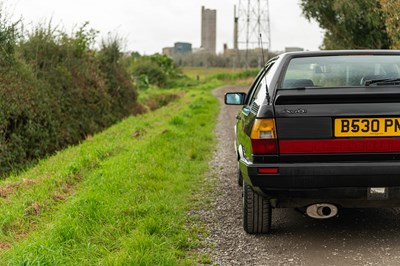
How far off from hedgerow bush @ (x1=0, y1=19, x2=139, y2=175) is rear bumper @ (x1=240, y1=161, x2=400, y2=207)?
6.78 m


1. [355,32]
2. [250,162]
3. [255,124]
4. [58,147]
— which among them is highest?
[355,32]

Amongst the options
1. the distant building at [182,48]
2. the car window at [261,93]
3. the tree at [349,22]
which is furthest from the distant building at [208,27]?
the car window at [261,93]

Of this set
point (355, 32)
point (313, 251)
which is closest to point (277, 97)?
point (313, 251)

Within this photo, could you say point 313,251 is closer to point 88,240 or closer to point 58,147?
point 88,240

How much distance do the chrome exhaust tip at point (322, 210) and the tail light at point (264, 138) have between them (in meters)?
0.69

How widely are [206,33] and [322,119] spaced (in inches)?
3498

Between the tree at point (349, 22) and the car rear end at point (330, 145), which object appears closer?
the car rear end at point (330, 145)

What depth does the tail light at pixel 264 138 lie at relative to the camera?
443 centimetres

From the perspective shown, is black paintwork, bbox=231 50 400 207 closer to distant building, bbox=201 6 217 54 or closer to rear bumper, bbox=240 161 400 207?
rear bumper, bbox=240 161 400 207

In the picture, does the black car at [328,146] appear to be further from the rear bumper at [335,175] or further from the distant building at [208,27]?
the distant building at [208,27]

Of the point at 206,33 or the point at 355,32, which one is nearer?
the point at 355,32

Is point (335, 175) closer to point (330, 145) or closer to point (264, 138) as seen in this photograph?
point (330, 145)

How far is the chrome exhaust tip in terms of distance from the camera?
4.69 meters

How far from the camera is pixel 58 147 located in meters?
12.9
